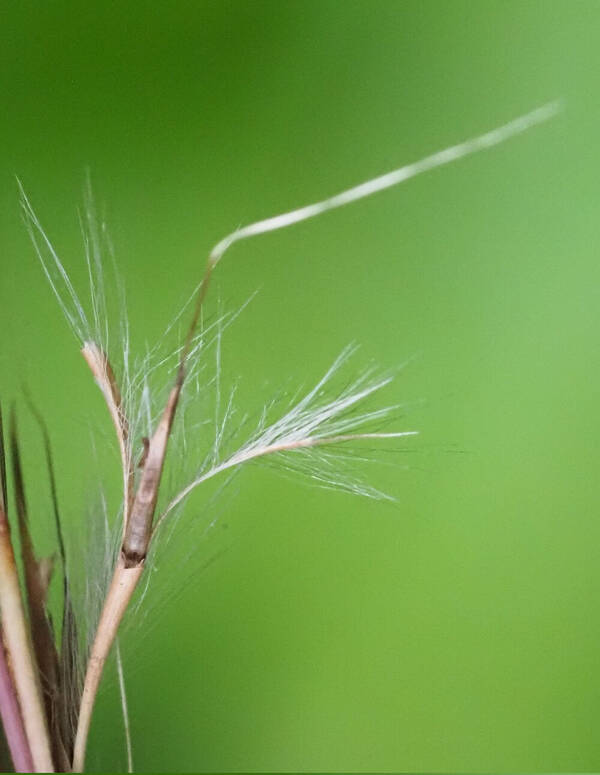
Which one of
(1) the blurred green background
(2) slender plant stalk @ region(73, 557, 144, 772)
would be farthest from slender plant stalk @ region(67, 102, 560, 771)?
(1) the blurred green background

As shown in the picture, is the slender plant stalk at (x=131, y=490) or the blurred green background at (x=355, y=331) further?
the blurred green background at (x=355, y=331)

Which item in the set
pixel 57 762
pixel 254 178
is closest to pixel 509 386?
pixel 254 178

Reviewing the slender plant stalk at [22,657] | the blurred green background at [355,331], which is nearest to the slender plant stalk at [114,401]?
the slender plant stalk at [22,657]

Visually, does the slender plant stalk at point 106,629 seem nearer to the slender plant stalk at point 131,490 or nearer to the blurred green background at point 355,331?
the slender plant stalk at point 131,490

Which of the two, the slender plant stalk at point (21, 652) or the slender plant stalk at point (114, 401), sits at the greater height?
the slender plant stalk at point (114, 401)

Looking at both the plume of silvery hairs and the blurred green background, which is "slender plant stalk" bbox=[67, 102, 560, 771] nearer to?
the plume of silvery hairs

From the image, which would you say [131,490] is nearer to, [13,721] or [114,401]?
[114,401]
